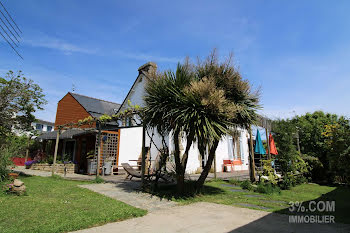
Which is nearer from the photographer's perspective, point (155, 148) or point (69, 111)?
point (155, 148)

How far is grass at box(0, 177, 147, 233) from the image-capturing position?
11.2ft

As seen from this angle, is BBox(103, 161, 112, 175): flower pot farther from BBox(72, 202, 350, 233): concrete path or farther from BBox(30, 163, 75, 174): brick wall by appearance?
BBox(72, 202, 350, 233): concrete path

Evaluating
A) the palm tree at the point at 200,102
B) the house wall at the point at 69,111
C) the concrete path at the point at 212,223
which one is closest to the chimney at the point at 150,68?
the palm tree at the point at 200,102

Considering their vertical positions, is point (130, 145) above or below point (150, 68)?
below

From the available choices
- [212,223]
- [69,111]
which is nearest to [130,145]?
[69,111]

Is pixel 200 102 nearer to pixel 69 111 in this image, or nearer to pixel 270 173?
pixel 270 173

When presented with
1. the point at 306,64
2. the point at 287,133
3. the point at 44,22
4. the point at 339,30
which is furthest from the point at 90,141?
the point at 339,30

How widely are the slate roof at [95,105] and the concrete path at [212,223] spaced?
14249 millimetres

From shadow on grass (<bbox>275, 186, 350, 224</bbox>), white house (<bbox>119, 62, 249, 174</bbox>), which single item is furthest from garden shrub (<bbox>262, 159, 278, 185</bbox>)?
white house (<bbox>119, 62, 249, 174</bbox>)

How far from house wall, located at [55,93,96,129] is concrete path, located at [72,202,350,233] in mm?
14253

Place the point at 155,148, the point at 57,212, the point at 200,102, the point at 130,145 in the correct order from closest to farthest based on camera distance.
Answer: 1. the point at 57,212
2. the point at 200,102
3. the point at 155,148
4. the point at 130,145

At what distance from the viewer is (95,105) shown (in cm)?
1891

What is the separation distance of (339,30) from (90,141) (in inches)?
569

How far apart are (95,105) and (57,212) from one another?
15.9 metres
